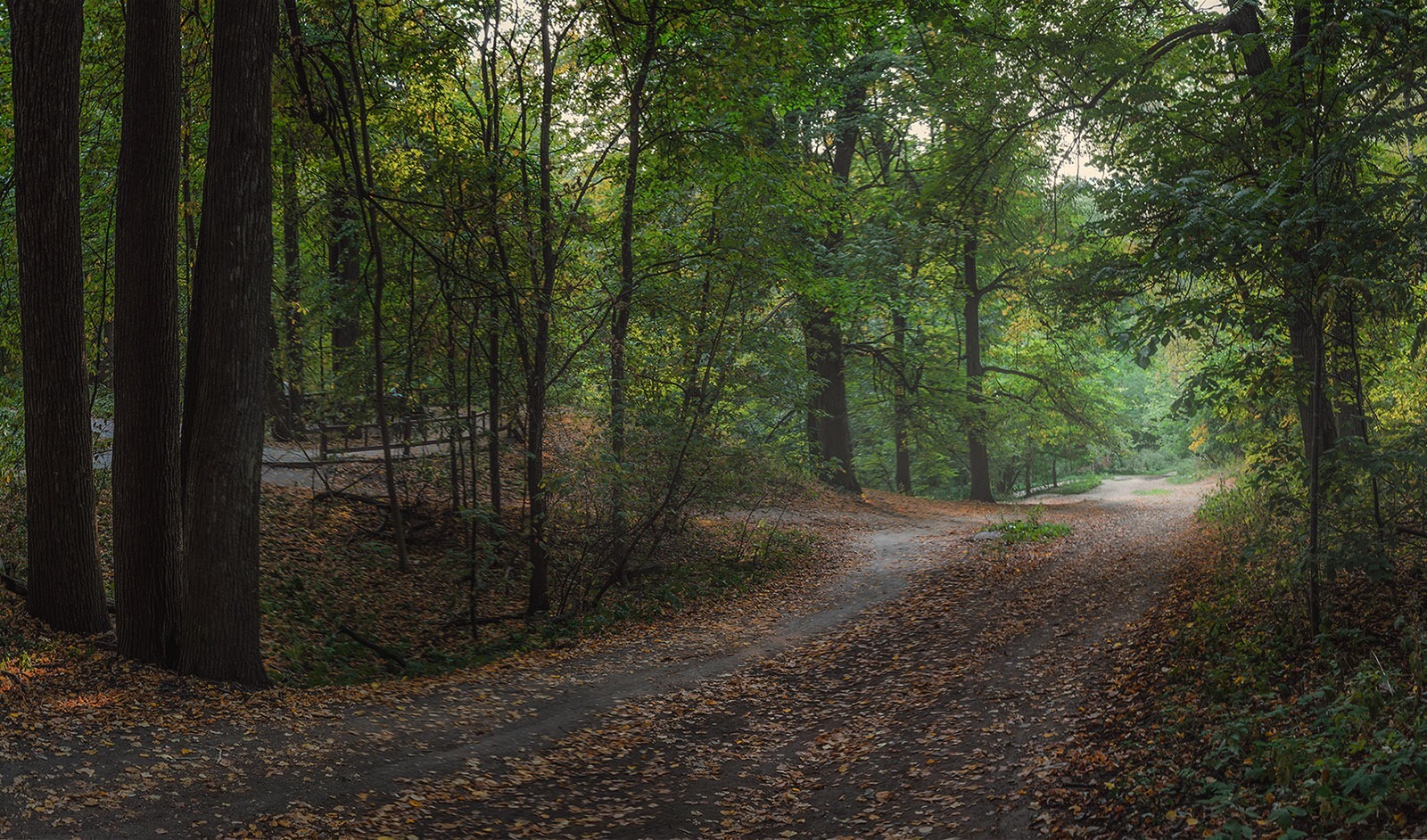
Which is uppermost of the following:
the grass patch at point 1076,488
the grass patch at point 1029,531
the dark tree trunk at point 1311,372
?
the dark tree trunk at point 1311,372

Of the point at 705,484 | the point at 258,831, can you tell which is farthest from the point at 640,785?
the point at 705,484

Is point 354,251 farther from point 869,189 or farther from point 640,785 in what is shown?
point 869,189

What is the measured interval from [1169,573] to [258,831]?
10045mm

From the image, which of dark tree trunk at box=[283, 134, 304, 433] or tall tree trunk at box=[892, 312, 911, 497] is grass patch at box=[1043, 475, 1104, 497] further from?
dark tree trunk at box=[283, 134, 304, 433]

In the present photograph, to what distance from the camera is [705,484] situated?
1344cm

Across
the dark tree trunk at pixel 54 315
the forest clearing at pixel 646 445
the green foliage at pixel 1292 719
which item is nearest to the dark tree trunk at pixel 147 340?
the forest clearing at pixel 646 445

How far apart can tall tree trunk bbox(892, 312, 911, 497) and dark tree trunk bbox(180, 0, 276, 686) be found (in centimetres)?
1927

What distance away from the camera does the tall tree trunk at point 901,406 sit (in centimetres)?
2514

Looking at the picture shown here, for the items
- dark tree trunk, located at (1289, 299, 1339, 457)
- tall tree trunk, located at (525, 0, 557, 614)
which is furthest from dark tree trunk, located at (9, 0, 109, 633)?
dark tree trunk, located at (1289, 299, 1339, 457)

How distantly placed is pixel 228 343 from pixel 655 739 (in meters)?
5.07

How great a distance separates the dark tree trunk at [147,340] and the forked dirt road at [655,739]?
3.41 ft

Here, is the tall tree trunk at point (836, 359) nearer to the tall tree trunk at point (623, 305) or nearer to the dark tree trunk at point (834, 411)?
the dark tree trunk at point (834, 411)

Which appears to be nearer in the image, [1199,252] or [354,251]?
[1199,252]

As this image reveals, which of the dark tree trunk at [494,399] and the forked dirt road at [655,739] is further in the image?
the dark tree trunk at [494,399]
